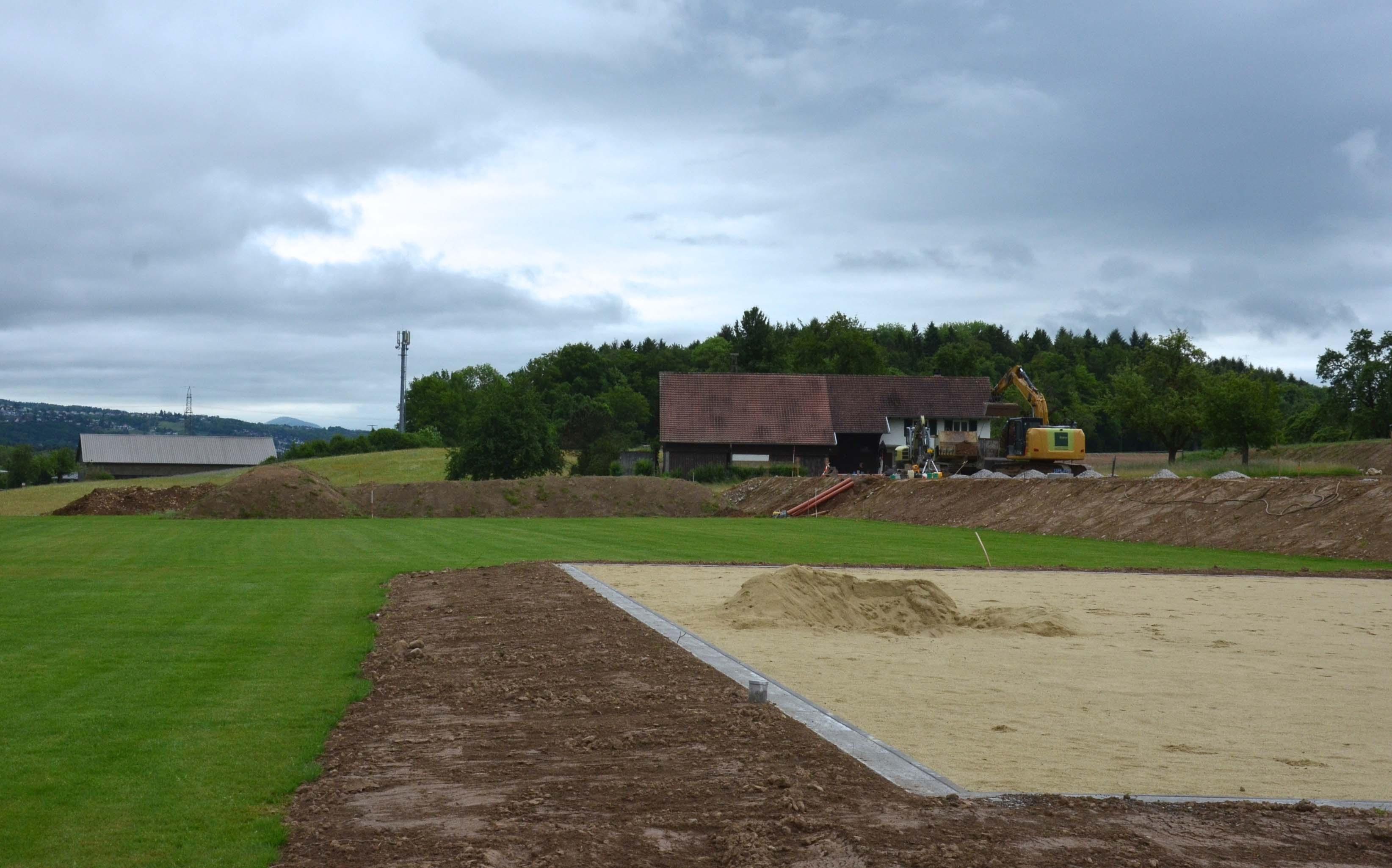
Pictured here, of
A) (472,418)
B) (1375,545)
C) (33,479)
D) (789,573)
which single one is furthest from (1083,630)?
(33,479)

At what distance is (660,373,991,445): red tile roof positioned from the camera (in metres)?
69.5

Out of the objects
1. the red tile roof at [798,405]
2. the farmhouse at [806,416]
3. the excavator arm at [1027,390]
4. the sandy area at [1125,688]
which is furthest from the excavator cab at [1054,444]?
the sandy area at [1125,688]

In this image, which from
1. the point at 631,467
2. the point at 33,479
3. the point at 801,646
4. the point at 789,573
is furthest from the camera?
the point at 33,479

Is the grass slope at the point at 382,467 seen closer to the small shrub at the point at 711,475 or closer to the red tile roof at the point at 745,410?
the red tile roof at the point at 745,410

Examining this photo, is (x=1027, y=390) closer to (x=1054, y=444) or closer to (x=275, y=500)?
(x=1054, y=444)

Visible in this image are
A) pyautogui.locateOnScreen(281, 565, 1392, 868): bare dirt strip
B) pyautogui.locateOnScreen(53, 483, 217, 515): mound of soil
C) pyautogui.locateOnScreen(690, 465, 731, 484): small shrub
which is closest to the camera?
pyautogui.locateOnScreen(281, 565, 1392, 868): bare dirt strip

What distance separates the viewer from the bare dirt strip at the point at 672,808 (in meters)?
5.43

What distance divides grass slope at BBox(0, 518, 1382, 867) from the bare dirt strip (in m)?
0.50

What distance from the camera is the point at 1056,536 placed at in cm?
3416

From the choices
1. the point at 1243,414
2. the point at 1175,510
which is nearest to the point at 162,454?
the point at 1243,414

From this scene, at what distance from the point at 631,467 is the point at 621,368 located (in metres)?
49.9

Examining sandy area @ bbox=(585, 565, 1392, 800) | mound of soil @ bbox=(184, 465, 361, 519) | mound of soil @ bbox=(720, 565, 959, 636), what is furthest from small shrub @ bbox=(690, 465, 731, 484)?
mound of soil @ bbox=(720, 565, 959, 636)

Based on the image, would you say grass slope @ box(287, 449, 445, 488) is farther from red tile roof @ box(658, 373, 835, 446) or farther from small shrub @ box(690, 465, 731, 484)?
small shrub @ box(690, 465, 731, 484)

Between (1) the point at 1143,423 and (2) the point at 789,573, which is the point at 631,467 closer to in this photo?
(1) the point at 1143,423
